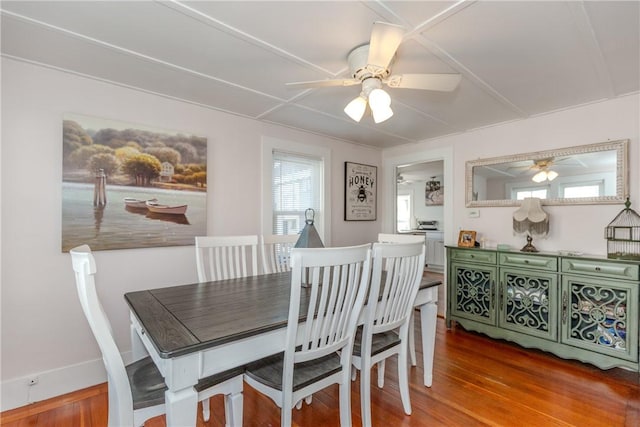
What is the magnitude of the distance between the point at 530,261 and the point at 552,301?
0.36 meters

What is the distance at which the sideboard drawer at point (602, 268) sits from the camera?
2.24m

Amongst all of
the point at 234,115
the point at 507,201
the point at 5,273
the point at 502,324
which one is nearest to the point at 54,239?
the point at 5,273

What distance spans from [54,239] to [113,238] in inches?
13.4

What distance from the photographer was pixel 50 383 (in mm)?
2086

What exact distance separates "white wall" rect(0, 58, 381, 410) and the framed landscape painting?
0.23 feet

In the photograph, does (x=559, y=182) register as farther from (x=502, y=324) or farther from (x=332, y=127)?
(x=332, y=127)

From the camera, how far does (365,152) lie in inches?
167

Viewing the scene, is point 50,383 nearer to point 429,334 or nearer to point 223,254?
point 223,254

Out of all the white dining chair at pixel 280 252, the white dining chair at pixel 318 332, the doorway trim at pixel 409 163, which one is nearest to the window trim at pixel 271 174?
the white dining chair at pixel 280 252

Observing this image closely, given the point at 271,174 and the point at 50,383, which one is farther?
the point at 271,174

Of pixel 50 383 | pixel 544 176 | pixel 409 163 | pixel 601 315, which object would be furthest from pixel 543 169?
pixel 50 383

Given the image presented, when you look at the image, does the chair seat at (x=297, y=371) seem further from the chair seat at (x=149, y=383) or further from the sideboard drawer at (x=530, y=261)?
the sideboard drawer at (x=530, y=261)

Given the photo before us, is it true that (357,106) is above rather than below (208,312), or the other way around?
above

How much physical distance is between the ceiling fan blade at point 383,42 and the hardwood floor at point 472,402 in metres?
2.05
